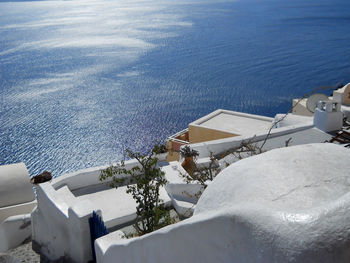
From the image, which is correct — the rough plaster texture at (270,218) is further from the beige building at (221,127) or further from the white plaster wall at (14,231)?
the beige building at (221,127)

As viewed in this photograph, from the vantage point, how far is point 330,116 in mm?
14531

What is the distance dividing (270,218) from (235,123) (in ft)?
63.7

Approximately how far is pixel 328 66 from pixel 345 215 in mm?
66449

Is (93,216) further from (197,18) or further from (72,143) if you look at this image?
(197,18)

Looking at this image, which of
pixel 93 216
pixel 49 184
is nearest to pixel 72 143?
pixel 49 184

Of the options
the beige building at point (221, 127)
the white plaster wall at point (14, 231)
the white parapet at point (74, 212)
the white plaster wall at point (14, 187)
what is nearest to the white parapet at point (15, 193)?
the white plaster wall at point (14, 187)

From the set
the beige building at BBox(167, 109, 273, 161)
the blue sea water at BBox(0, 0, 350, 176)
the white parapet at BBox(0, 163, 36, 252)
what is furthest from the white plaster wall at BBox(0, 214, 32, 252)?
the blue sea water at BBox(0, 0, 350, 176)

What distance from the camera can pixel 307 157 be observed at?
497 cm

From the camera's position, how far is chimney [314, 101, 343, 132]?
47.5 ft

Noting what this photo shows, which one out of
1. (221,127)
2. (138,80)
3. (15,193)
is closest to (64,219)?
(15,193)

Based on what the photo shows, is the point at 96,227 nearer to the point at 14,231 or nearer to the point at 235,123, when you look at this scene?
the point at 14,231

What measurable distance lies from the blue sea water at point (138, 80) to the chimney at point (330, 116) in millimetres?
28996

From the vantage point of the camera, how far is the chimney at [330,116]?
14.5 meters

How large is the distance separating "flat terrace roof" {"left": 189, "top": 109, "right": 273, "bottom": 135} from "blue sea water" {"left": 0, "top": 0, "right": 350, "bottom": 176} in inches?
792
